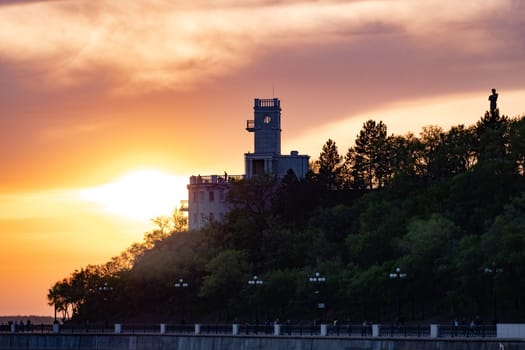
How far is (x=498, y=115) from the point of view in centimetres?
18950

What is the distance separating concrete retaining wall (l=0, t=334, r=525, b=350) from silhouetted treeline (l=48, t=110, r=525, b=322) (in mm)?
13412

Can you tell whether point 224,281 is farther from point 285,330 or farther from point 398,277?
point 398,277

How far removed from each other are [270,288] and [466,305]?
25.7 m

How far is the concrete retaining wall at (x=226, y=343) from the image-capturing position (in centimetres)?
11996

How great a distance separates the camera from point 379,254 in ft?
548

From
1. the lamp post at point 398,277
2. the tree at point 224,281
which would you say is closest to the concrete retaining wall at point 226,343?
the lamp post at point 398,277

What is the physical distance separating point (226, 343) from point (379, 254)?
92.1 ft

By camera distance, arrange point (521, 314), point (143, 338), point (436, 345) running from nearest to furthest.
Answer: point (436, 345), point (521, 314), point (143, 338)

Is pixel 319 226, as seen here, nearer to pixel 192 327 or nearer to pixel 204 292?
pixel 204 292

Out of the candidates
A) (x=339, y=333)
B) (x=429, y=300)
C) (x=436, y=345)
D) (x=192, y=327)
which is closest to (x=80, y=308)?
(x=192, y=327)

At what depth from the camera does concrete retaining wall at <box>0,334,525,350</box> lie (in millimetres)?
119956

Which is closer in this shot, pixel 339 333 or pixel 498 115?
pixel 339 333

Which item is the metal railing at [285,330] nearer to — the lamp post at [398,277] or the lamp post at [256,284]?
the lamp post at [398,277]

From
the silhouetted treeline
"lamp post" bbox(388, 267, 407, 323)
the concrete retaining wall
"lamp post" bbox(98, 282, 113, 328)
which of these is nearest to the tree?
the silhouetted treeline
